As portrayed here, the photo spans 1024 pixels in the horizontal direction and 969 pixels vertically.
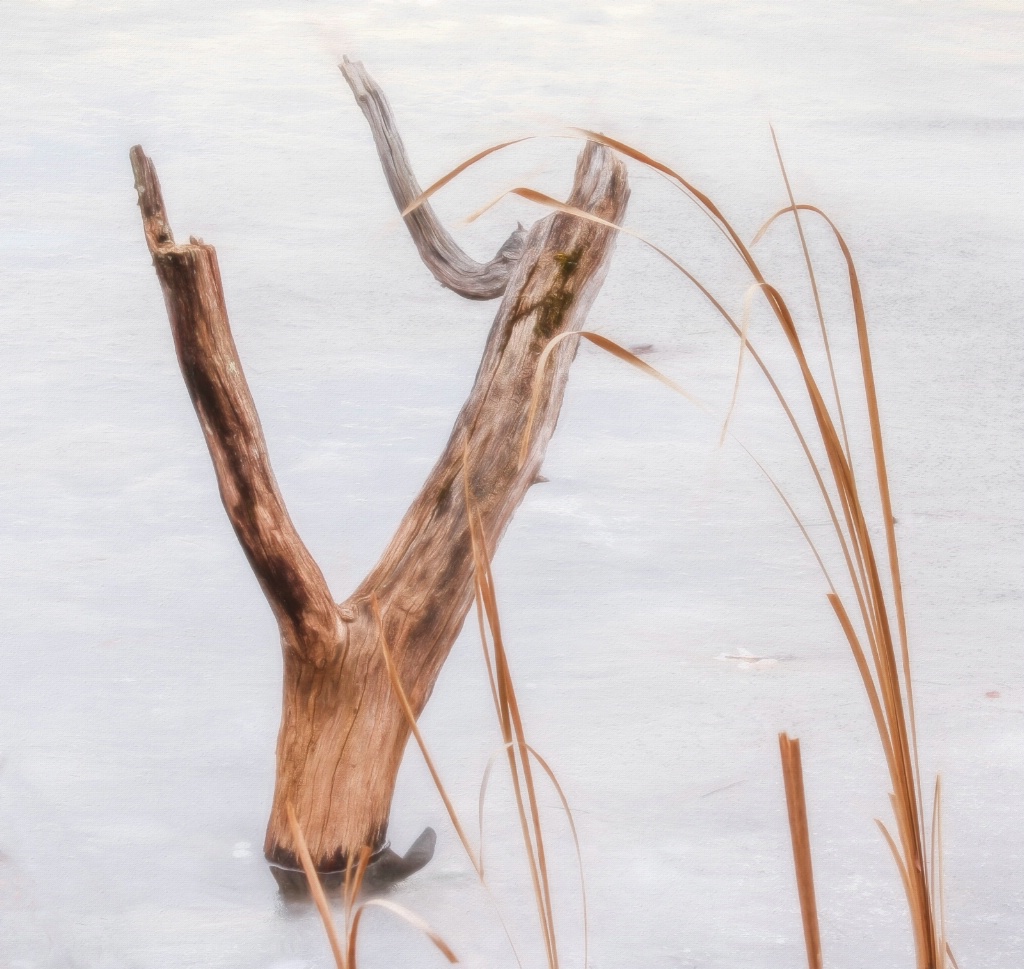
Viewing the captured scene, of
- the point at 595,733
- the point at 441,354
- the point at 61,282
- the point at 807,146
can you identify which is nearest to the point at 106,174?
the point at 61,282

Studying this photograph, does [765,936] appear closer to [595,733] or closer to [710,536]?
[595,733]

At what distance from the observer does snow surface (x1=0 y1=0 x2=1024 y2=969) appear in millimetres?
1492

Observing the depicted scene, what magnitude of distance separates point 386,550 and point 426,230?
483mm

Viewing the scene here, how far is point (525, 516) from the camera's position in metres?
2.67

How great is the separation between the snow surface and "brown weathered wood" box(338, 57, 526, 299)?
6.7 inches

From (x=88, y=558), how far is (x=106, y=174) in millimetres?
3405

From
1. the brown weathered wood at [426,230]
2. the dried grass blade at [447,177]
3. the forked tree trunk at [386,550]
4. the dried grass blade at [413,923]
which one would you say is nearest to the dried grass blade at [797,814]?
the dried grass blade at [413,923]

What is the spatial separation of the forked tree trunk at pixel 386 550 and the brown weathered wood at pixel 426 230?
0.52 ft

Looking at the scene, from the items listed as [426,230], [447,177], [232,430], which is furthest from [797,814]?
[426,230]

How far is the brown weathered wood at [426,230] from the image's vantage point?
5.54 feet

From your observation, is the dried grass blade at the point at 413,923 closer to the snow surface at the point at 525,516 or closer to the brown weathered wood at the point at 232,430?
the snow surface at the point at 525,516

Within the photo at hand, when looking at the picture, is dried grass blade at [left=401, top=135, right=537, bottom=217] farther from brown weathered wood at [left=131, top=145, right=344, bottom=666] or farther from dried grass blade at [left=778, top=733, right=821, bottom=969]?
brown weathered wood at [left=131, top=145, right=344, bottom=666]

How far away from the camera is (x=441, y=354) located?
378 centimetres

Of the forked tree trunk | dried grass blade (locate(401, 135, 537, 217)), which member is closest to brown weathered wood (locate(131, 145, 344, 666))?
the forked tree trunk
